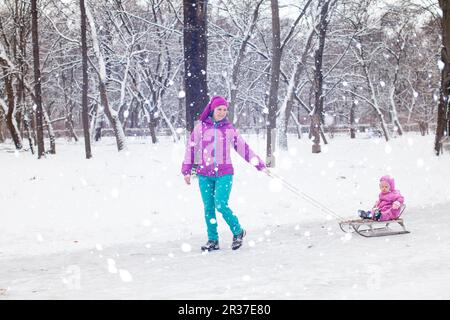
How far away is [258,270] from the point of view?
6.23 metres

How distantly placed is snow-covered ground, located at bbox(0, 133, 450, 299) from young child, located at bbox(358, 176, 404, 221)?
44cm

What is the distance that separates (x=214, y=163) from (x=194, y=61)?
6.15 m

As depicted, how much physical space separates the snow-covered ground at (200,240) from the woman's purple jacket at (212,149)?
3.85ft

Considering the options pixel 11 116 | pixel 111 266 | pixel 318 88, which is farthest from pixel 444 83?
pixel 11 116

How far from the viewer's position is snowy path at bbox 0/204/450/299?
17.2 ft

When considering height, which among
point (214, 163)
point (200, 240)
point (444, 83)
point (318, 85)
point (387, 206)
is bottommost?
point (200, 240)

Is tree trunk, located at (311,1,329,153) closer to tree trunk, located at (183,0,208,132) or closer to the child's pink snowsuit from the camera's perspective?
tree trunk, located at (183,0,208,132)

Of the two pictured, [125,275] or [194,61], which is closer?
[125,275]

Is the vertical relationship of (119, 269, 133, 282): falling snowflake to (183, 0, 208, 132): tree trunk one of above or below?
below

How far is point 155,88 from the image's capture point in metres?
36.9

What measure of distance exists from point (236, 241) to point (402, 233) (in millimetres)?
2702

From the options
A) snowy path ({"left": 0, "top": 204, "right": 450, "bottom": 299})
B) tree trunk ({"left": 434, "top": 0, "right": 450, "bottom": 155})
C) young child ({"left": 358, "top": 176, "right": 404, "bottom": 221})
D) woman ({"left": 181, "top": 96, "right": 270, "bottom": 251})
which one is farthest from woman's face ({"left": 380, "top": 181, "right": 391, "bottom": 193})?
tree trunk ({"left": 434, "top": 0, "right": 450, "bottom": 155})

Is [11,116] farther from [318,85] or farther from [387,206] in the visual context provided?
[387,206]
